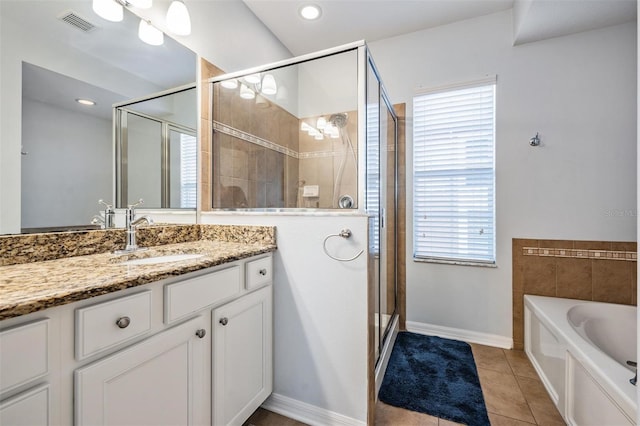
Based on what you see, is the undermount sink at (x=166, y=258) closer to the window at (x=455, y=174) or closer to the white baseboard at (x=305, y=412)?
the white baseboard at (x=305, y=412)

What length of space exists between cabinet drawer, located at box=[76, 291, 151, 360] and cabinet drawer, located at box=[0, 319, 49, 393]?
0.07m

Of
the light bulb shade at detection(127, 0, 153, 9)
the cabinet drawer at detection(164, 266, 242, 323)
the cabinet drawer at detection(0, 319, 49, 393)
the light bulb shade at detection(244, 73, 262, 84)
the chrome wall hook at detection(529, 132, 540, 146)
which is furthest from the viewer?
the chrome wall hook at detection(529, 132, 540, 146)

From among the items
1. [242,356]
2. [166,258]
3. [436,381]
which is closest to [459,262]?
[436,381]

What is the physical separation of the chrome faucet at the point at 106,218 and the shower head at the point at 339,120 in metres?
1.33

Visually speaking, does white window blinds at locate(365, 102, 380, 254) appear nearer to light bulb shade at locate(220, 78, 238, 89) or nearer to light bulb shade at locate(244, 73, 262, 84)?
light bulb shade at locate(244, 73, 262, 84)

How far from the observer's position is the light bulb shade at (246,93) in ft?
6.17

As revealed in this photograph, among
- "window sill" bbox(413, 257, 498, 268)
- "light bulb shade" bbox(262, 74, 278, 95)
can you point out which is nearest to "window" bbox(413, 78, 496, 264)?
"window sill" bbox(413, 257, 498, 268)

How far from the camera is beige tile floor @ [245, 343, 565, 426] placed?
4.82 ft

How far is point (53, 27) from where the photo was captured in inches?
44.2

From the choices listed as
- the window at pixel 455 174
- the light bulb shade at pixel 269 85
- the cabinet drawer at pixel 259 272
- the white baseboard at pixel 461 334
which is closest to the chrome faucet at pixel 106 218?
the cabinet drawer at pixel 259 272

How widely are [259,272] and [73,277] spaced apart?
2.38ft

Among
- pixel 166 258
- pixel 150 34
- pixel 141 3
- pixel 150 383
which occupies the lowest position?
pixel 150 383

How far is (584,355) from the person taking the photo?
4.29ft

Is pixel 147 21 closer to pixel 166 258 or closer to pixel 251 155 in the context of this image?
pixel 251 155
